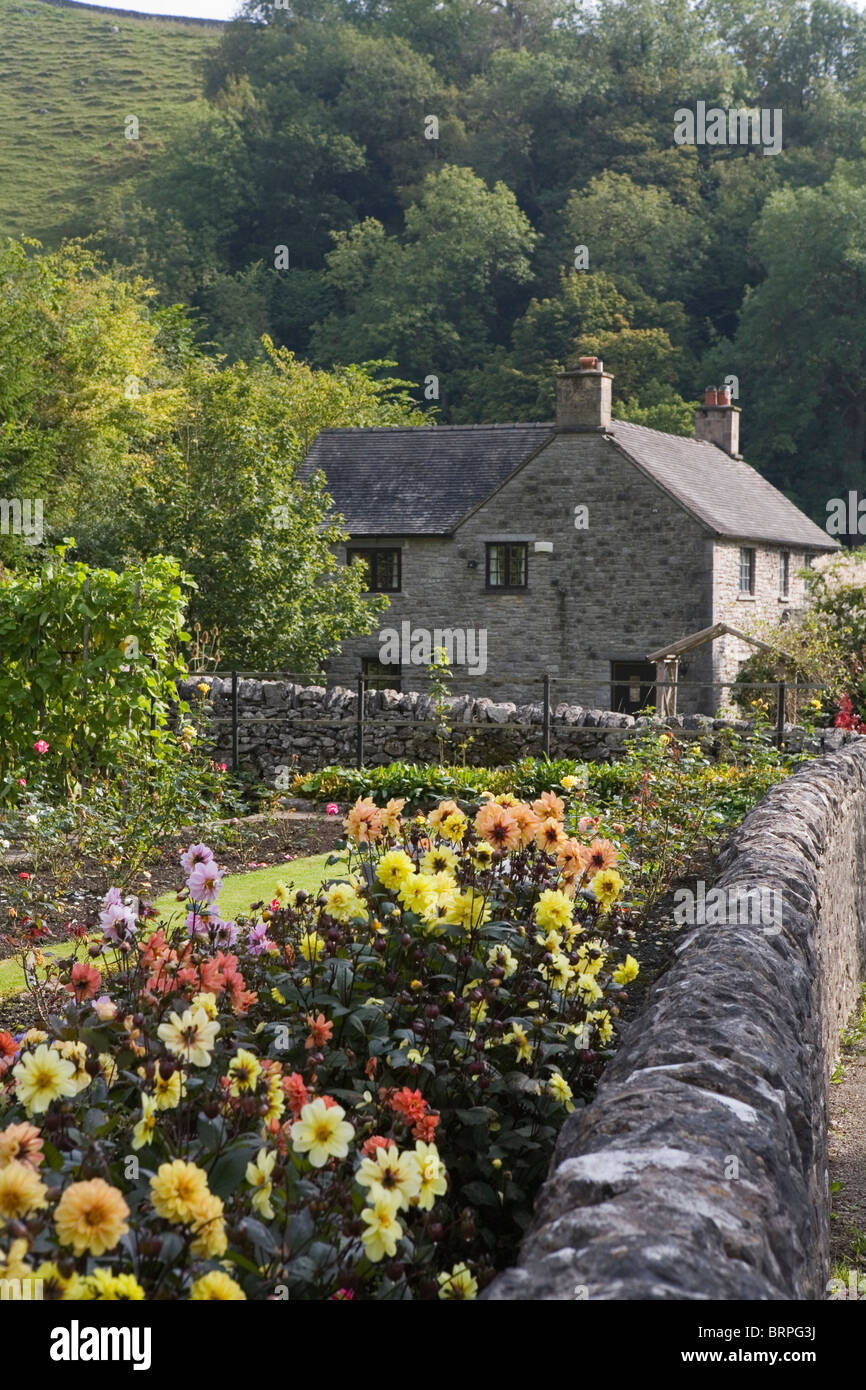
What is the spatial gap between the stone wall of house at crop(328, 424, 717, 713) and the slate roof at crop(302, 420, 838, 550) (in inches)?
19.8

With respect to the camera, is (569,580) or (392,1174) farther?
(569,580)

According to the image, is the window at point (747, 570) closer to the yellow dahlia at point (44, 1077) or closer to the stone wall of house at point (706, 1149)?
the stone wall of house at point (706, 1149)

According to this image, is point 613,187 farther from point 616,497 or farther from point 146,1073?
point 146,1073

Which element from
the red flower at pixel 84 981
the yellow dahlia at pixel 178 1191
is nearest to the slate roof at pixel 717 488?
the red flower at pixel 84 981

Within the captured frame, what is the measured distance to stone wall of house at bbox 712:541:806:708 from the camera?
1112 inches

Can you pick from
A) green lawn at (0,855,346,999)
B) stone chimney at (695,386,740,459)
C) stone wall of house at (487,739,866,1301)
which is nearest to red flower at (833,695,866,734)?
green lawn at (0,855,346,999)

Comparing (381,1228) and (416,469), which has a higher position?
(416,469)

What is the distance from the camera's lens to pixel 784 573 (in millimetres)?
32656

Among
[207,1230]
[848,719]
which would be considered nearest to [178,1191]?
[207,1230]

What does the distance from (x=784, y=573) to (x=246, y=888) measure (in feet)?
83.6

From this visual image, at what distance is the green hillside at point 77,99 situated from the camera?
96.4 meters

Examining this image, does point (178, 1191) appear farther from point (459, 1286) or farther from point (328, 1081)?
→ point (328, 1081)

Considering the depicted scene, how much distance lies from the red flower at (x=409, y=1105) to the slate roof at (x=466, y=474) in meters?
26.2

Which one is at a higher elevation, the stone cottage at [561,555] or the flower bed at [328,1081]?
the stone cottage at [561,555]
